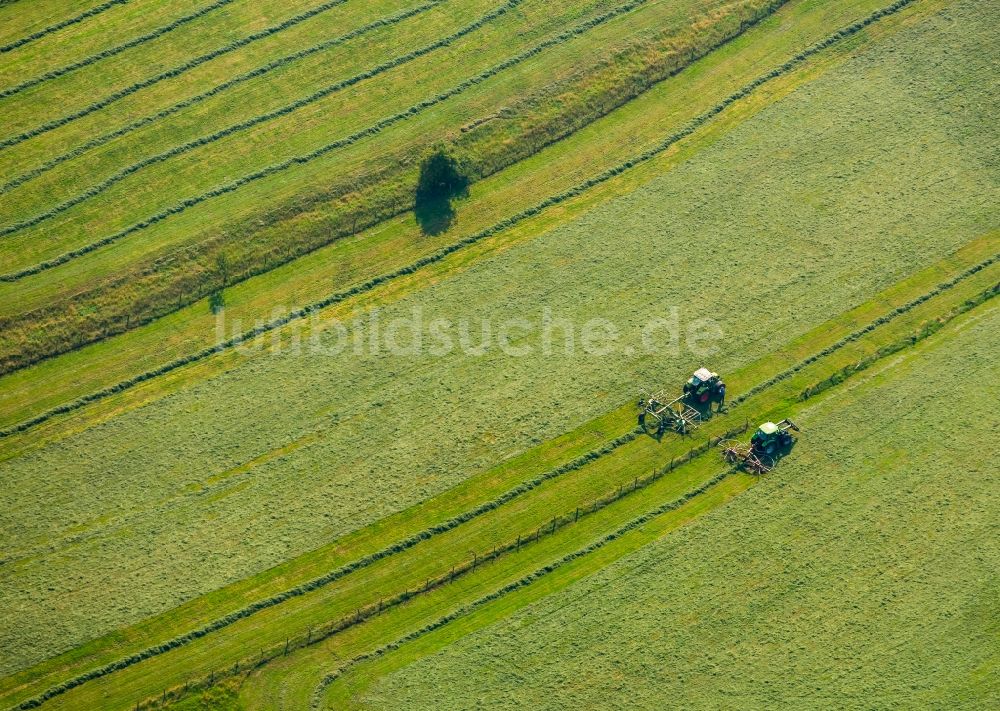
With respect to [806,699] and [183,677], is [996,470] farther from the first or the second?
[183,677]

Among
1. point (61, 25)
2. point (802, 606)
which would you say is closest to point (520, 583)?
point (802, 606)

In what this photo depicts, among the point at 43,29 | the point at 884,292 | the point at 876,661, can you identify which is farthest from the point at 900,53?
the point at 43,29

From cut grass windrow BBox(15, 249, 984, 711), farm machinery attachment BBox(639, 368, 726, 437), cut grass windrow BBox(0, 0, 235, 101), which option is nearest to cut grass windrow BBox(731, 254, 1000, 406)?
cut grass windrow BBox(15, 249, 984, 711)

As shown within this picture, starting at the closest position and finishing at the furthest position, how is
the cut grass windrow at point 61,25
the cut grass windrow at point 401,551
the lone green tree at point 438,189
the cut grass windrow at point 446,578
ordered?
the cut grass windrow at point 446,578, the cut grass windrow at point 401,551, the lone green tree at point 438,189, the cut grass windrow at point 61,25

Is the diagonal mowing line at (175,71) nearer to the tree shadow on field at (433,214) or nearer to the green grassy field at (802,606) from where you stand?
the tree shadow on field at (433,214)

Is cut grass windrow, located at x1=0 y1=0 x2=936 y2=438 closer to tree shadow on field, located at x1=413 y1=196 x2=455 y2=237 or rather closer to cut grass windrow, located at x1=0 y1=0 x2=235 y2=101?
tree shadow on field, located at x1=413 y1=196 x2=455 y2=237

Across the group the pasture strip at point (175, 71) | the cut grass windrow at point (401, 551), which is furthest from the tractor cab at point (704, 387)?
the pasture strip at point (175, 71)
